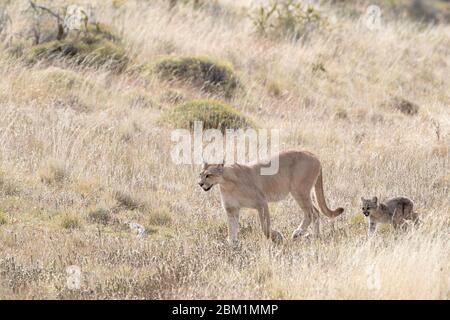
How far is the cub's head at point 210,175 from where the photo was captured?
8.93 meters

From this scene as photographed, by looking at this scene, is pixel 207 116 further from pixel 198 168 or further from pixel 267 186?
pixel 267 186

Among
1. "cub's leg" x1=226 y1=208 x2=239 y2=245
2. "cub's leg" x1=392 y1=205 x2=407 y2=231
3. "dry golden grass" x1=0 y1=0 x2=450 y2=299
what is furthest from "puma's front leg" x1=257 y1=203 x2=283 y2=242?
"cub's leg" x1=392 y1=205 x2=407 y2=231

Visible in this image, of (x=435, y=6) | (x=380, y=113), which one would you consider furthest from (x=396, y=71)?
(x=435, y=6)

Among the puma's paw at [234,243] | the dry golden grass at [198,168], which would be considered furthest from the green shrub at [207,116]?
the puma's paw at [234,243]

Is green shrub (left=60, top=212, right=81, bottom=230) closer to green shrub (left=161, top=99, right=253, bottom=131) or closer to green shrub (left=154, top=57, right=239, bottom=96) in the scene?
green shrub (left=161, top=99, right=253, bottom=131)

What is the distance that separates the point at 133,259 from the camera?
8.23 metres

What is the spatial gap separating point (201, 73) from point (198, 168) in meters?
4.57

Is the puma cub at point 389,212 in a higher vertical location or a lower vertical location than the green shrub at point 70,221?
higher

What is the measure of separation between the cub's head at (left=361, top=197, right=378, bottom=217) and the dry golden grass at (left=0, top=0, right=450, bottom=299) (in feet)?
0.81

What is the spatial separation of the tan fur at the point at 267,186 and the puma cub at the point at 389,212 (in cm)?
32

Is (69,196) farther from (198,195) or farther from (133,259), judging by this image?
(133,259)

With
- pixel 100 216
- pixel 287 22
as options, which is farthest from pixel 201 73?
pixel 100 216

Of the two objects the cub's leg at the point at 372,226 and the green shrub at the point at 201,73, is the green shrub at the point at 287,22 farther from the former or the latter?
the cub's leg at the point at 372,226

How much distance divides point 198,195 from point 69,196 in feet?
5.11
